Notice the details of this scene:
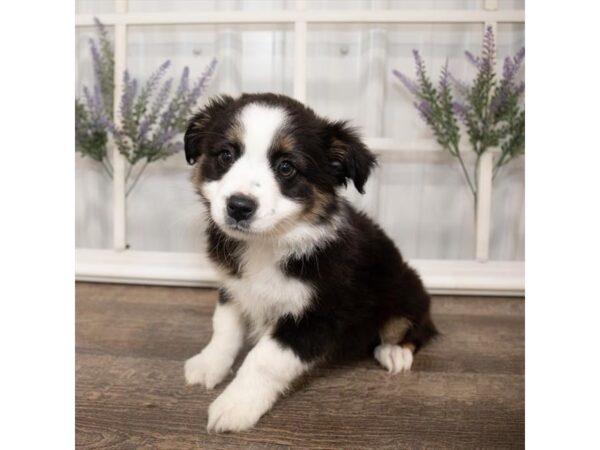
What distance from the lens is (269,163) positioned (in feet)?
5.41

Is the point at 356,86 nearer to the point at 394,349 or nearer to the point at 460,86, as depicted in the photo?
the point at 460,86

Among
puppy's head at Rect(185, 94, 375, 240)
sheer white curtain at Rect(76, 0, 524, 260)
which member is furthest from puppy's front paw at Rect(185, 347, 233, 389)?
sheer white curtain at Rect(76, 0, 524, 260)

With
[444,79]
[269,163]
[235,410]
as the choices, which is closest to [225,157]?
[269,163]

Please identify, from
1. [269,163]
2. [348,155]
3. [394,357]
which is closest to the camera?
[269,163]

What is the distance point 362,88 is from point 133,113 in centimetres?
123

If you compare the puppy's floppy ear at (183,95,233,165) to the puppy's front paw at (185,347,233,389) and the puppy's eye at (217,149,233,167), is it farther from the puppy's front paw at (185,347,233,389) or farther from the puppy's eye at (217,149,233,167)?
the puppy's front paw at (185,347,233,389)

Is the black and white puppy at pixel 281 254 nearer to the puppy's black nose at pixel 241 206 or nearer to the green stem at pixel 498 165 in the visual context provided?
the puppy's black nose at pixel 241 206

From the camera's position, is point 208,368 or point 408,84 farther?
point 408,84

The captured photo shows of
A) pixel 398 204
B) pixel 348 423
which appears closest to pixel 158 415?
pixel 348 423

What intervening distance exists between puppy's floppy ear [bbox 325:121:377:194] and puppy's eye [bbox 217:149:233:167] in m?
0.33

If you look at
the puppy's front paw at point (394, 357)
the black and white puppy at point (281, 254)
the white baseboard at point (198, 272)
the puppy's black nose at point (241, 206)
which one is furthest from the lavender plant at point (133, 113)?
the puppy's front paw at point (394, 357)

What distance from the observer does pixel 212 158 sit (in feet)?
5.77
